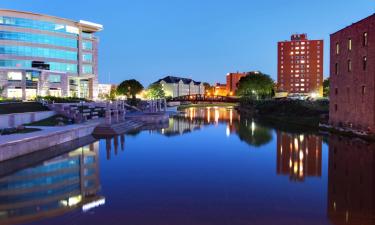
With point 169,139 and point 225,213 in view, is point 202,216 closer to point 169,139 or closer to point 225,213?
point 225,213

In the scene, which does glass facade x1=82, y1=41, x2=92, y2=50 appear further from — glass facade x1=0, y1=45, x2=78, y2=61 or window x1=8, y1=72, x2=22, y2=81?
window x1=8, y1=72, x2=22, y2=81

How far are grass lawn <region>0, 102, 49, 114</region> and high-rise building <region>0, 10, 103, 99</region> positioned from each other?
2685 centimetres

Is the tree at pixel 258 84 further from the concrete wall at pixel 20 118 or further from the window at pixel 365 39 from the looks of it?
the concrete wall at pixel 20 118

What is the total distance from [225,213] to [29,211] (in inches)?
318

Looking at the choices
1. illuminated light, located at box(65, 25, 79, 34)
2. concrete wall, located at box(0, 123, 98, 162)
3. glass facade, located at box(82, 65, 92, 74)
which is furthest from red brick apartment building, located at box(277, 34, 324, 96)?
concrete wall, located at box(0, 123, 98, 162)

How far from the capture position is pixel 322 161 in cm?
2602

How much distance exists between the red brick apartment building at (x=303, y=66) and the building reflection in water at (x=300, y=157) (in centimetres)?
15218

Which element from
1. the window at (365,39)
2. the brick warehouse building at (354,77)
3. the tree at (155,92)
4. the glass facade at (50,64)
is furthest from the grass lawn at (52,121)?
the tree at (155,92)

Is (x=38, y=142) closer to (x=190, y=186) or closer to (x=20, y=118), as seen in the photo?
(x=20, y=118)

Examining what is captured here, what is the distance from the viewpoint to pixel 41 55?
80250 mm

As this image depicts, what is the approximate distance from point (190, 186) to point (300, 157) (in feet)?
43.2

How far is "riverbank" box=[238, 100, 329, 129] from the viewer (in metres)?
56.8

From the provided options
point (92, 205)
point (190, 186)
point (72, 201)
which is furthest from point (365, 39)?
point (72, 201)

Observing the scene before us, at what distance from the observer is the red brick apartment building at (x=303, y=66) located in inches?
7265
